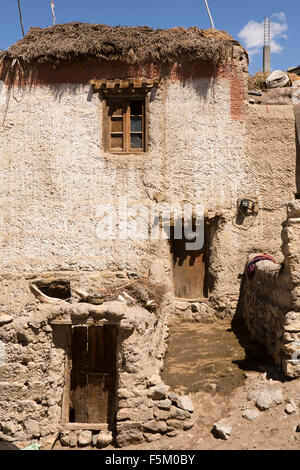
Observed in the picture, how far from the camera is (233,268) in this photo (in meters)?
9.77

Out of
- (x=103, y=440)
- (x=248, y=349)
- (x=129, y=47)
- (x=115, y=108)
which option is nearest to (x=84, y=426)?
(x=103, y=440)

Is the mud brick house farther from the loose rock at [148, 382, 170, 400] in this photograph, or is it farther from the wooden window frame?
the loose rock at [148, 382, 170, 400]

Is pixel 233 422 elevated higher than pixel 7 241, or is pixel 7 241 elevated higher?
pixel 7 241

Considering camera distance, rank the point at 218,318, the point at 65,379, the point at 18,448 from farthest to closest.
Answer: the point at 218,318, the point at 65,379, the point at 18,448

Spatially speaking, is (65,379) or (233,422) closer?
(233,422)

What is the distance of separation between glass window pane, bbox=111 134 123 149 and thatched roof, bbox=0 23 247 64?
184 cm

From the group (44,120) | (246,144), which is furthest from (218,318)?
(44,120)

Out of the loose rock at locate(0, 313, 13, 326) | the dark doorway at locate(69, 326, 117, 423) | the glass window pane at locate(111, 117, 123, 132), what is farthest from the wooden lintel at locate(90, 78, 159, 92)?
the loose rock at locate(0, 313, 13, 326)

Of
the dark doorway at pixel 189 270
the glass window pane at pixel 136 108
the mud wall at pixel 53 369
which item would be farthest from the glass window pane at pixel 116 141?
the mud wall at pixel 53 369

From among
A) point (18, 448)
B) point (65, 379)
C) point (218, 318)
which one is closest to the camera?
point (18, 448)

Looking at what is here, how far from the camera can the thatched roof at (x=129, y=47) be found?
32.1ft

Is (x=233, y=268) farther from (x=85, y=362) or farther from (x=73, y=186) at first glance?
(x=85, y=362)

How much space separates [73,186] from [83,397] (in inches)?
228

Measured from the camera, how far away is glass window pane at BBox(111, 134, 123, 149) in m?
10.2
